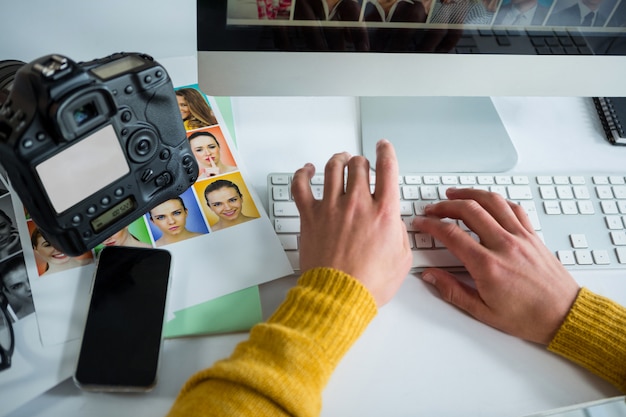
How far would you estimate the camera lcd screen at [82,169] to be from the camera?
358mm

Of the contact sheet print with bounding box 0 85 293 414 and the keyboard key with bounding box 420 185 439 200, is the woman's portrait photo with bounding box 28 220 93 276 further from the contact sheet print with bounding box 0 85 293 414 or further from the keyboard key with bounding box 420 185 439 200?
the keyboard key with bounding box 420 185 439 200

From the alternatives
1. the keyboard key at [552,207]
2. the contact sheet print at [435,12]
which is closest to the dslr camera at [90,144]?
the contact sheet print at [435,12]

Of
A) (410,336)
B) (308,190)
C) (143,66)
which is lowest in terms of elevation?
(410,336)

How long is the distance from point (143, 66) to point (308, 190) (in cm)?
18

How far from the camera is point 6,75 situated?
1.55 ft

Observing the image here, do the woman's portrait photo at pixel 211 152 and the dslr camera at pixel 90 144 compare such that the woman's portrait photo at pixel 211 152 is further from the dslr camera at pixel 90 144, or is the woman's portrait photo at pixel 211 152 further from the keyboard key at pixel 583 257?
the keyboard key at pixel 583 257

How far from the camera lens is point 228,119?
1.81ft

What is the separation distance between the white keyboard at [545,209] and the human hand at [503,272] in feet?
0.07

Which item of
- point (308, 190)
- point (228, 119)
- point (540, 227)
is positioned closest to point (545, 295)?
point (540, 227)

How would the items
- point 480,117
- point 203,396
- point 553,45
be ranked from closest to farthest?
point 203,396 → point 553,45 → point 480,117

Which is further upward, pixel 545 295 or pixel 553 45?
pixel 553 45

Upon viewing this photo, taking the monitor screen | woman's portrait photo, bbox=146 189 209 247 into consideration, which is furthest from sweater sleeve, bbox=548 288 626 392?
woman's portrait photo, bbox=146 189 209 247

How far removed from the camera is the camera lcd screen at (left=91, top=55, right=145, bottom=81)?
0.36m

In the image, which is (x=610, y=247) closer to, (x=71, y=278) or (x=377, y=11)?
(x=377, y=11)
